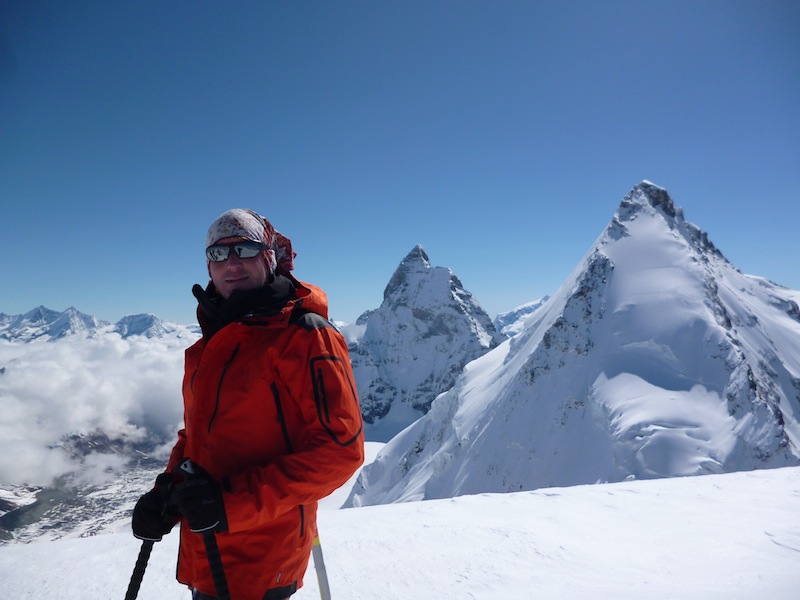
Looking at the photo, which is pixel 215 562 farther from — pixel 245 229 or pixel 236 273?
pixel 245 229

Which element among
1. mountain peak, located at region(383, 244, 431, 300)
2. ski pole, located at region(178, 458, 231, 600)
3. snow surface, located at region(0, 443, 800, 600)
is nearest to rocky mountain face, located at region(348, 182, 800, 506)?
snow surface, located at region(0, 443, 800, 600)

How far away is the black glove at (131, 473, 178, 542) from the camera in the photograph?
2.03 m

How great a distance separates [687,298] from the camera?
3762 centimetres

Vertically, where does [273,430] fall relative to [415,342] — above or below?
below

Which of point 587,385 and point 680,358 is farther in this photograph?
point 587,385

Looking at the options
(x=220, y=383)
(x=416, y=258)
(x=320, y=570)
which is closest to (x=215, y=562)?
(x=220, y=383)

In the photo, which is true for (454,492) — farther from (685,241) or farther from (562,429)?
(685,241)

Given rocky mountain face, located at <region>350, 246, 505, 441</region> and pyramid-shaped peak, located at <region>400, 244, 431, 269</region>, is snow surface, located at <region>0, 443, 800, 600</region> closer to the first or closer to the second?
rocky mountain face, located at <region>350, 246, 505, 441</region>

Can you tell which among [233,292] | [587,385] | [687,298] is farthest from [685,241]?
[233,292]

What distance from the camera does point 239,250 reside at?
2441mm

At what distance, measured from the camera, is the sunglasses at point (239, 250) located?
2.43 meters

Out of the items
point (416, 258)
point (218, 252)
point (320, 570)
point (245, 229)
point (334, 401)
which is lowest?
point (320, 570)

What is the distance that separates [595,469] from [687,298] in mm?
18939

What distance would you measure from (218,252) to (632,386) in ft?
126
